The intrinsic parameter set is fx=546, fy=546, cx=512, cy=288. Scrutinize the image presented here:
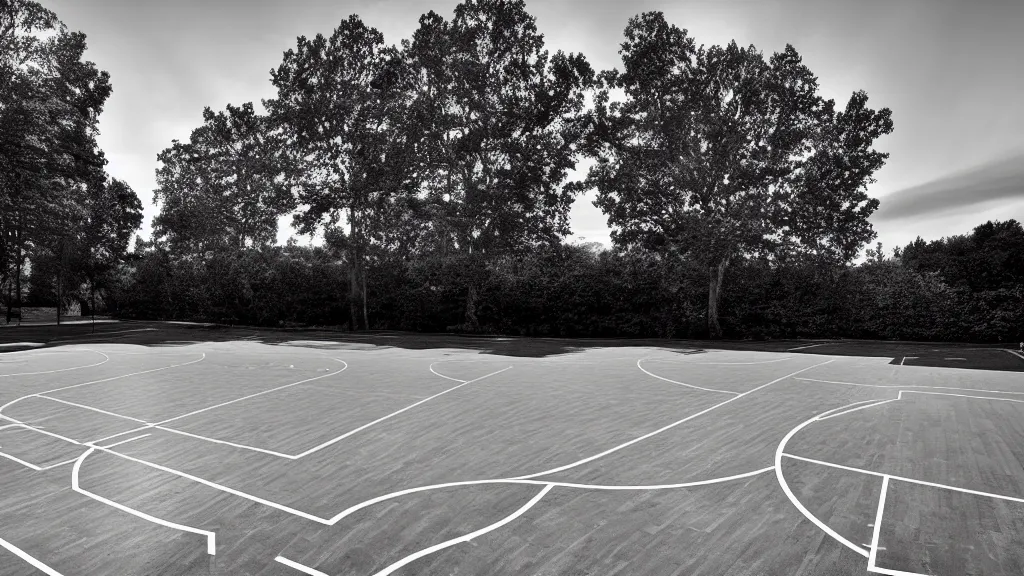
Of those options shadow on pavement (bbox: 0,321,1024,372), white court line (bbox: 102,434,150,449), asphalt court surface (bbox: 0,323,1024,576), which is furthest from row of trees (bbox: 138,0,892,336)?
white court line (bbox: 102,434,150,449)

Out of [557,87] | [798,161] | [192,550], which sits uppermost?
[557,87]

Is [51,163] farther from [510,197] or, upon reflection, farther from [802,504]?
[802,504]

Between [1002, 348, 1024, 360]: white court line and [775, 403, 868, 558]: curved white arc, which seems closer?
[775, 403, 868, 558]: curved white arc

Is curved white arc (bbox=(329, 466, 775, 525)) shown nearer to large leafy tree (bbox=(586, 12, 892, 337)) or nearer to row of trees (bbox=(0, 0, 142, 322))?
large leafy tree (bbox=(586, 12, 892, 337))

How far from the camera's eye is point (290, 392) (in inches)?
459

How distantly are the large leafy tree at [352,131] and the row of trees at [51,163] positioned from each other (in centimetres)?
1039

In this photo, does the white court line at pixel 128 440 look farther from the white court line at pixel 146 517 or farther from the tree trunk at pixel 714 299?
the tree trunk at pixel 714 299

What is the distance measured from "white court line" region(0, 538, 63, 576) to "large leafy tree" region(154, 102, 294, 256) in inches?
1141

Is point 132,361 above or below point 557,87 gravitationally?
below

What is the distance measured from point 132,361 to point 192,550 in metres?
14.6

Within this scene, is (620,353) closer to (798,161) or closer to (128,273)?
(798,161)

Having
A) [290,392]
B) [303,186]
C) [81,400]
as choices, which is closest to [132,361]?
[81,400]

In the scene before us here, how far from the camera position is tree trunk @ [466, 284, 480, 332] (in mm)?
28891

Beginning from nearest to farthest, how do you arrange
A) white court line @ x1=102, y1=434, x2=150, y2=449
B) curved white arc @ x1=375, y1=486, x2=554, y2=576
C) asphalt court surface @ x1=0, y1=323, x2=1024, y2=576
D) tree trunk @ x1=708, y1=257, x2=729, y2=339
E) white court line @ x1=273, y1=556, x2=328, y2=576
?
white court line @ x1=273, y1=556, x2=328, y2=576, curved white arc @ x1=375, y1=486, x2=554, y2=576, asphalt court surface @ x1=0, y1=323, x2=1024, y2=576, white court line @ x1=102, y1=434, x2=150, y2=449, tree trunk @ x1=708, y1=257, x2=729, y2=339
